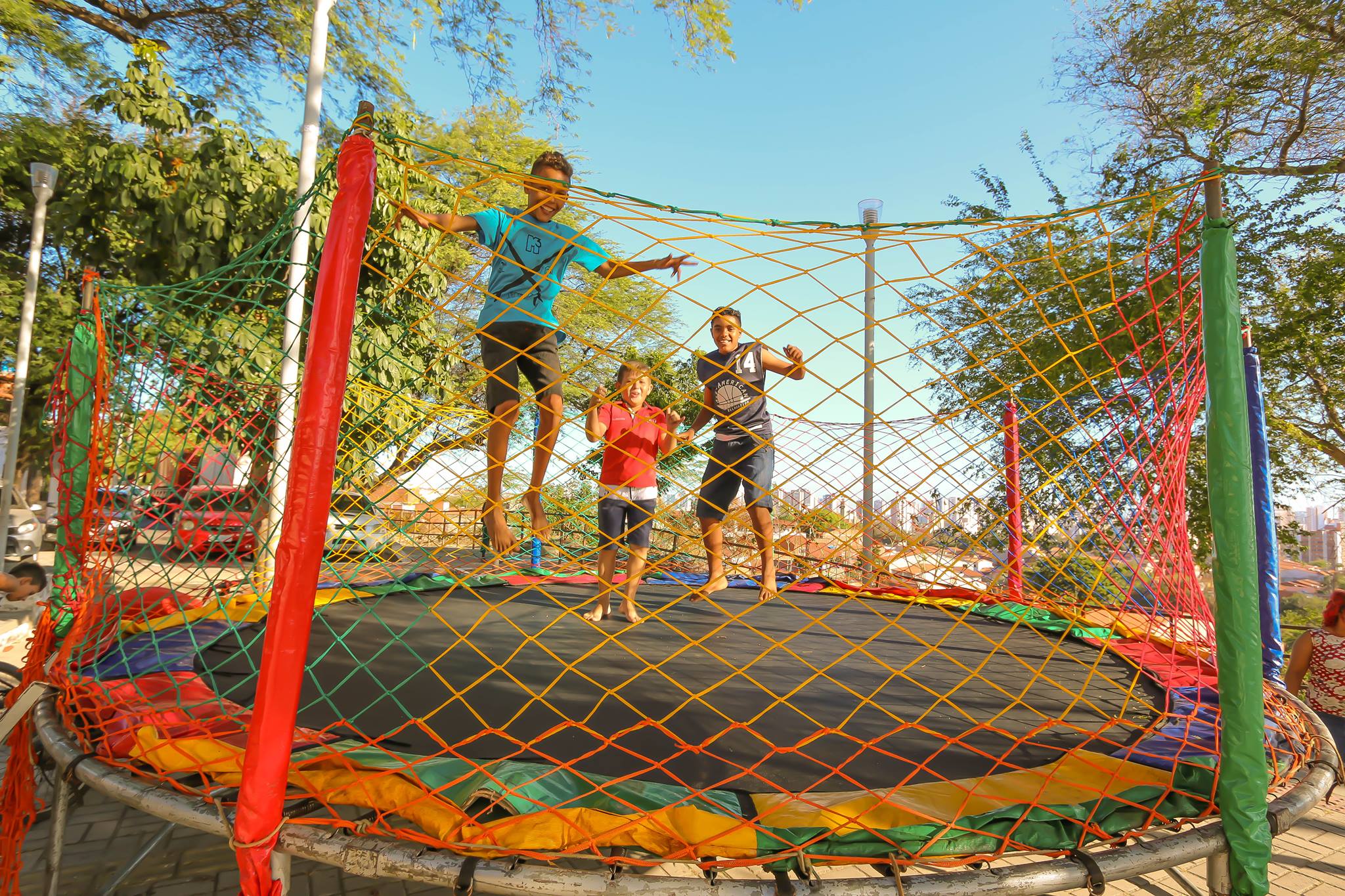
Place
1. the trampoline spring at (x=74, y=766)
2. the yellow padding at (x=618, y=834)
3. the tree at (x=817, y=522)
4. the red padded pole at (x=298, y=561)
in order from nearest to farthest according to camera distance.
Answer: the red padded pole at (x=298, y=561) < the yellow padding at (x=618, y=834) < the trampoline spring at (x=74, y=766) < the tree at (x=817, y=522)

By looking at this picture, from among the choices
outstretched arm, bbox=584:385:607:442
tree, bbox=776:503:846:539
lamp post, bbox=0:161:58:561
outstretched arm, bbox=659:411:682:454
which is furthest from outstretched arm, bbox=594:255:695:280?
lamp post, bbox=0:161:58:561

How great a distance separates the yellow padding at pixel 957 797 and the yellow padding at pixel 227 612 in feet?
5.56

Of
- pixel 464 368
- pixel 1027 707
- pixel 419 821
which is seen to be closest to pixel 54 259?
pixel 464 368

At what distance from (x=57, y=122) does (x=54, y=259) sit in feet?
6.03

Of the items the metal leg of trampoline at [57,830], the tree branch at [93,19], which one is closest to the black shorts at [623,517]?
the metal leg of trampoline at [57,830]

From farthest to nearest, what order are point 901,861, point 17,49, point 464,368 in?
point 464,368, point 17,49, point 901,861

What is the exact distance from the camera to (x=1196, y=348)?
2283 millimetres

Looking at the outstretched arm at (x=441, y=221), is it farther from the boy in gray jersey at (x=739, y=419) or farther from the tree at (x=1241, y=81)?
the tree at (x=1241, y=81)

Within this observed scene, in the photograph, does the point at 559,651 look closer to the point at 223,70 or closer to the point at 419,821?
the point at 419,821

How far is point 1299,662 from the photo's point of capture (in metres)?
2.51

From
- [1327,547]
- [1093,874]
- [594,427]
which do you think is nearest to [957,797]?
[1093,874]

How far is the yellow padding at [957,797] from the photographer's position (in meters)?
1.30

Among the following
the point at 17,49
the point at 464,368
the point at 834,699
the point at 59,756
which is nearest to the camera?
the point at 59,756

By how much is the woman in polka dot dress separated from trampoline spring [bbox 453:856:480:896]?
2.86m
